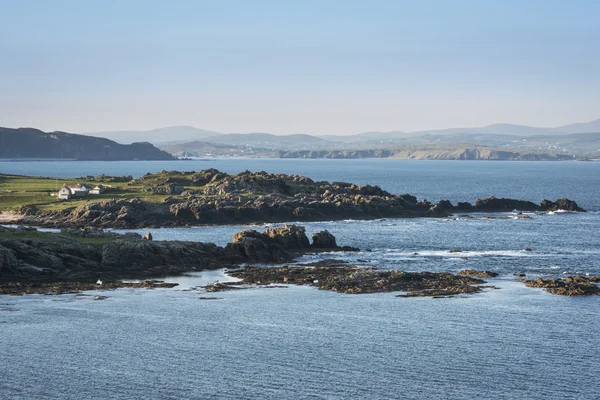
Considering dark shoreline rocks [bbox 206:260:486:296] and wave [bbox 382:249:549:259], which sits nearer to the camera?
dark shoreline rocks [bbox 206:260:486:296]

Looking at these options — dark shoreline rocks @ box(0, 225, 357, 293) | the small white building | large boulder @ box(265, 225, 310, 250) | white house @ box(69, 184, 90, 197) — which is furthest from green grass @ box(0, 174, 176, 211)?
large boulder @ box(265, 225, 310, 250)

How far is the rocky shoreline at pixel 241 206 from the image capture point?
11294cm

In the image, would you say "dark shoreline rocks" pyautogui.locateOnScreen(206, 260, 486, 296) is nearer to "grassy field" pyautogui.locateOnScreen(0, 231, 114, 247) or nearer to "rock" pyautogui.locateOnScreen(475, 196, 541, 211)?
"grassy field" pyautogui.locateOnScreen(0, 231, 114, 247)

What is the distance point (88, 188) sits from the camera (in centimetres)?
13525

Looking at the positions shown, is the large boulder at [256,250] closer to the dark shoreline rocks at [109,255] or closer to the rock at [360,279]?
the dark shoreline rocks at [109,255]

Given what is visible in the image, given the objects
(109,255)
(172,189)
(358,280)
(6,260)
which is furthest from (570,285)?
(172,189)

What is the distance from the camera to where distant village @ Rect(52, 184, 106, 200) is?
12750cm

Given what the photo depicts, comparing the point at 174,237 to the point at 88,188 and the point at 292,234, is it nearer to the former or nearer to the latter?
the point at 292,234

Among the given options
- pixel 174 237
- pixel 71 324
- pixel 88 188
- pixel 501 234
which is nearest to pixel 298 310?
pixel 71 324

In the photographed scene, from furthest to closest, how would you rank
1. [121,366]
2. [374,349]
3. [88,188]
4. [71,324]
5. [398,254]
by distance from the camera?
[88,188] → [398,254] → [71,324] → [374,349] → [121,366]

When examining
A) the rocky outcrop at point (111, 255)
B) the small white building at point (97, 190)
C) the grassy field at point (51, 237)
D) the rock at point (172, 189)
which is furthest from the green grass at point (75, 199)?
the rocky outcrop at point (111, 255)

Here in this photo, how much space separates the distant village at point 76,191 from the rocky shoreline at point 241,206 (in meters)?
7.81

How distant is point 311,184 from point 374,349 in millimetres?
107487

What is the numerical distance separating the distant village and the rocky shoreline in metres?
7.81
